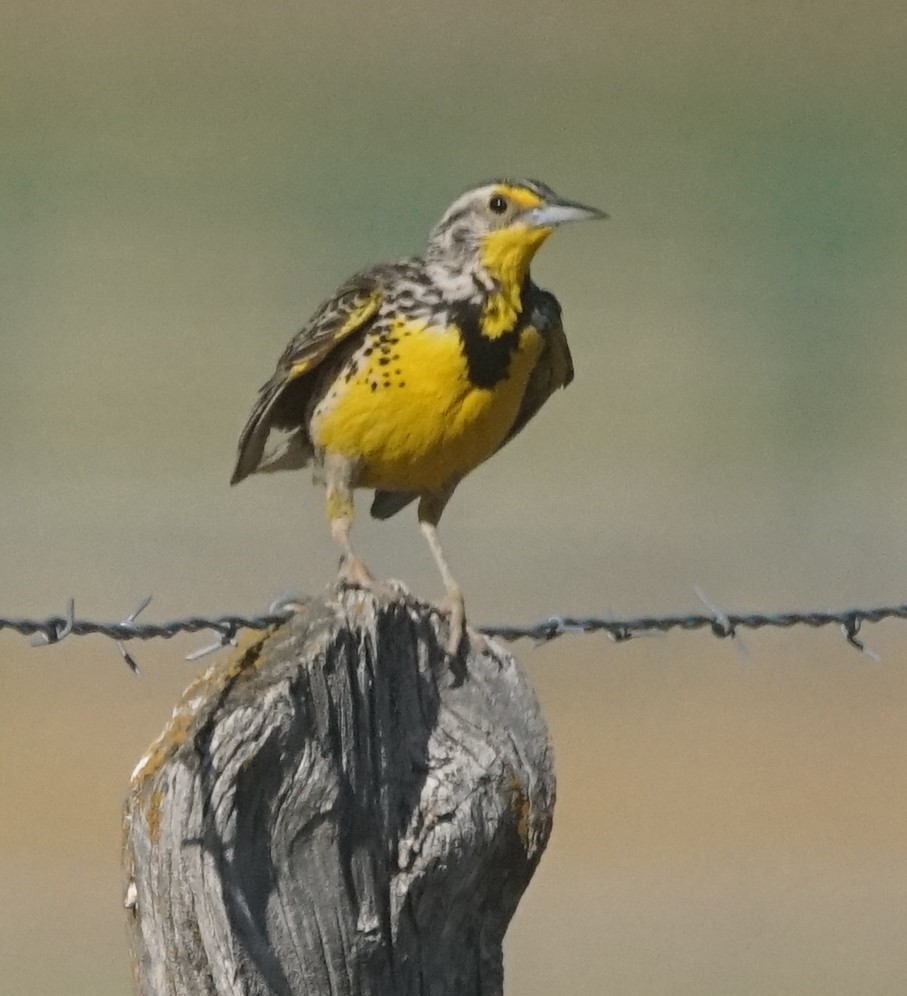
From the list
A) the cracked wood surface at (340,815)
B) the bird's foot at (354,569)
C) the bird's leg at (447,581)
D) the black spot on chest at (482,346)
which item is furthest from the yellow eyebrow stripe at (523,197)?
the cracked wood surface at (340,815)

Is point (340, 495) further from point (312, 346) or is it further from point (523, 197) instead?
point (523, 197)

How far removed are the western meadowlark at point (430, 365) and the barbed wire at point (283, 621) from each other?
66cm

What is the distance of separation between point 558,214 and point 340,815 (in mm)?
2406

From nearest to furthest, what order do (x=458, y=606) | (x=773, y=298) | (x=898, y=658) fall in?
(x=458, y=606)
(x=898, y=658)
(x=773, y=298)

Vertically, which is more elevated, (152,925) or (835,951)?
(152,925)

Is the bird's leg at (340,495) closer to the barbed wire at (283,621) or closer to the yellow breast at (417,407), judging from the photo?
the yellow breast at (417,407)

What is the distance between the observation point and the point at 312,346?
16.5 ft

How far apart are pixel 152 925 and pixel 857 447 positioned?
1580cm

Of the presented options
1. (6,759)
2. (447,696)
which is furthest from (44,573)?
(447,696)

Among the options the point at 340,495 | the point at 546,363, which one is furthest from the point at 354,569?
the point at 546,363

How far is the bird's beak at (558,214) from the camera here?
500 centimetres

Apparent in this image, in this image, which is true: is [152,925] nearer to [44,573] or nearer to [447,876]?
[447,876]

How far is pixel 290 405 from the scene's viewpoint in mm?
5355

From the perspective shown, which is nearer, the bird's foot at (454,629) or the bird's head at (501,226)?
the bird's foot at (454,629)
